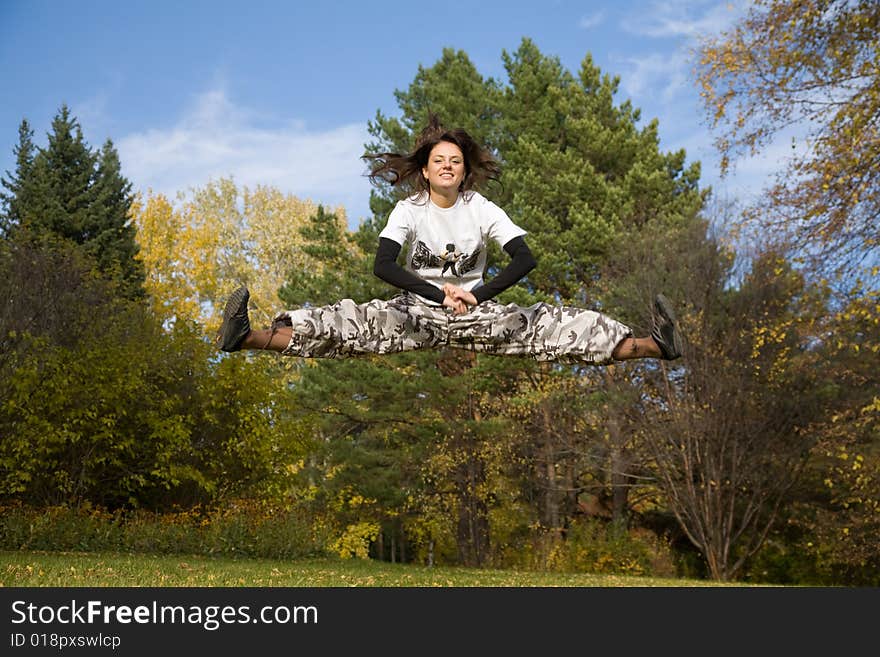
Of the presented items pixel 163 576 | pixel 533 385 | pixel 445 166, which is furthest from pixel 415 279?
pixel 533 385

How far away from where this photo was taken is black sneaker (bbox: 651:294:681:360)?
4.38 meters

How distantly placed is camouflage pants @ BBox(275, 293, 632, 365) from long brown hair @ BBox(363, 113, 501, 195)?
701 millimetres

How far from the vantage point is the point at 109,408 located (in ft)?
49.7

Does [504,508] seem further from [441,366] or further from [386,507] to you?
[441,366]

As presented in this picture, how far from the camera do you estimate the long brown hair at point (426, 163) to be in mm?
4676

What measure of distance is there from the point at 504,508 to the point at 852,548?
9245 mm

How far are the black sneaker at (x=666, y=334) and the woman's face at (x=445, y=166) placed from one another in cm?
126

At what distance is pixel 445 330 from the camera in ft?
14.8

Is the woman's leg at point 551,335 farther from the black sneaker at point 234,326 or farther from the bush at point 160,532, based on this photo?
the bush at point 160,532

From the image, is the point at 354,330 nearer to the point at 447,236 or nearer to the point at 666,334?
the point at 447,236

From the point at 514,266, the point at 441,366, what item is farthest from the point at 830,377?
the point at 514,266

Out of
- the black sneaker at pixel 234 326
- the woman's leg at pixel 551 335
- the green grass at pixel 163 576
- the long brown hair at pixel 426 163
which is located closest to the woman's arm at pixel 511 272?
the woman's leg at pixel 551 335

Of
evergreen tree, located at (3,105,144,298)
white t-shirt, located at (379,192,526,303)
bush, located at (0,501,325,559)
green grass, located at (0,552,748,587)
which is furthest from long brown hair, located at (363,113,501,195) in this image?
evergreen tree, located at (3,105,144,298)

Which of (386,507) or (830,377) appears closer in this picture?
(830,377)
